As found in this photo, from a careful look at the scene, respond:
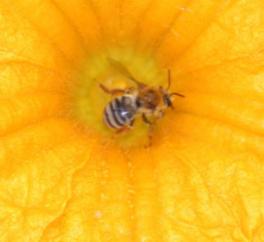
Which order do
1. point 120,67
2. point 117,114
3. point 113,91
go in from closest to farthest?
point 117,114
point 113,91
point 120,67

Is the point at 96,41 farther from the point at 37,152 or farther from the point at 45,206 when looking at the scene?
the point at 45,206

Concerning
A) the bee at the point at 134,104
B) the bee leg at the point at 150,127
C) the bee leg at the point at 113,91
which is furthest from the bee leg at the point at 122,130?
the bee leg at the point at 113,91

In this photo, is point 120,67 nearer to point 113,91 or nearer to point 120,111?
point 113,91

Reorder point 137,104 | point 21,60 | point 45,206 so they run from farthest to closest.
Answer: point 137,104 → point 21,60 → point 45,206

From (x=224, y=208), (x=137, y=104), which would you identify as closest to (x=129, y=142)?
(x=137, y=104)

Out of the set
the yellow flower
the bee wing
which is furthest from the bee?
the yellow flower

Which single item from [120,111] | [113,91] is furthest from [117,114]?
[113,91]

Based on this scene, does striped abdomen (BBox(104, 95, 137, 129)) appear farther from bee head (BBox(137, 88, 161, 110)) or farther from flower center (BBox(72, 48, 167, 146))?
flower center (BBox(72, 48, 167, 146))
